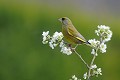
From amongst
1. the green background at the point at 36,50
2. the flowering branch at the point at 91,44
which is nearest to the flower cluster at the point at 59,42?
the flowering branch at the point at 91,44

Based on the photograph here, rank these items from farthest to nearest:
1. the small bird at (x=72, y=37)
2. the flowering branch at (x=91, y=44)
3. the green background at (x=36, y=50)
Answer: the green background at (x=36, y=50)
the small bird at (x=72, y=37)
the flowering branch at (x=91, y=44)

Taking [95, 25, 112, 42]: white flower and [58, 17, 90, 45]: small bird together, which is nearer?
[95, 25, 112, 42]: white flower

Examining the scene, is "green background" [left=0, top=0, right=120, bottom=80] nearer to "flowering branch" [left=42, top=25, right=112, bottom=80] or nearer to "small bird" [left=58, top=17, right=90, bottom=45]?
"small bird" [left=58, top=17, right=90, bottom=45]

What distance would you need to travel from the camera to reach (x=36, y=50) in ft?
28.8

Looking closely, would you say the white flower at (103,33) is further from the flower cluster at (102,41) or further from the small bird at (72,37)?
the small bird at (72,37)

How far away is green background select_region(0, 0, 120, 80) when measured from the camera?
8.63 meters

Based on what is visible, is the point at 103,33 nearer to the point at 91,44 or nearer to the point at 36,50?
the point at 91,44

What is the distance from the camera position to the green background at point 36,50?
863 centimetres

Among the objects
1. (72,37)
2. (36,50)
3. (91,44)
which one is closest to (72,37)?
(72,37)

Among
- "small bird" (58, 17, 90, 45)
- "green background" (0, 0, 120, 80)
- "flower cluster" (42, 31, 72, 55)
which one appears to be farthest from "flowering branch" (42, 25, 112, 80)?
"green background" (0, 0, 120, 80)

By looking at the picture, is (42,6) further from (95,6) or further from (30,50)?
(95,6)

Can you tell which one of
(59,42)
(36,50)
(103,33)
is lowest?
(59,42)

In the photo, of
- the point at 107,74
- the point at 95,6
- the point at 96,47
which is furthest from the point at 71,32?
the point at 95,6

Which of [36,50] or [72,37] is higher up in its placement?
[36,50]
